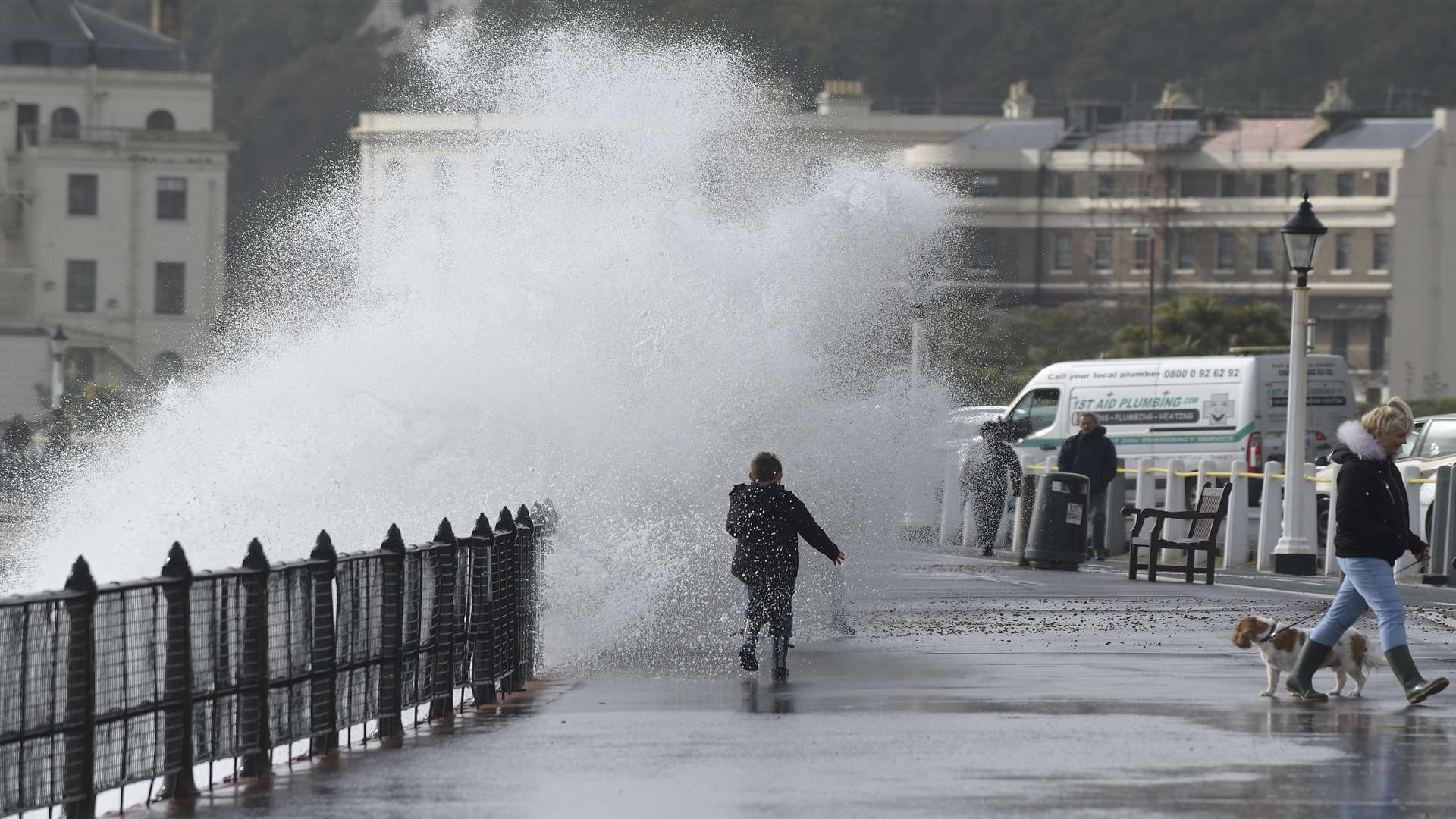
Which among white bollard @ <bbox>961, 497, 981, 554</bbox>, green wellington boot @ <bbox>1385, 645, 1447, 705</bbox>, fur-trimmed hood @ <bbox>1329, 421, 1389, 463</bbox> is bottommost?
white bollard @ <bbox>961, 497, 981, 554</bbox>

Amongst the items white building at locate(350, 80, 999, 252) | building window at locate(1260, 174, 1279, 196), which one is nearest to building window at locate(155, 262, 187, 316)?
white building at locate(350, 80, 999, 252)

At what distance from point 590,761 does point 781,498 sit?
158 inches

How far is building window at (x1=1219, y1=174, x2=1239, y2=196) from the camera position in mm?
123312

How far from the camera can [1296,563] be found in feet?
87.1

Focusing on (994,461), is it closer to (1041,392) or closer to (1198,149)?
(1041,392)

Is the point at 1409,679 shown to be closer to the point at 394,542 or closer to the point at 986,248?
the point at 394,542

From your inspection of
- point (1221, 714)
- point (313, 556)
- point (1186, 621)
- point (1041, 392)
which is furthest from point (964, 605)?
point (1041, 392)

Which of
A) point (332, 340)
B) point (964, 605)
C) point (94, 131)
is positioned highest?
point (94, 131)

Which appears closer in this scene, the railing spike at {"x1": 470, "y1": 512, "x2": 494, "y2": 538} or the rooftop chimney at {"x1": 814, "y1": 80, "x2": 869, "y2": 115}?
the railing spike at {"x1": 470, "y1": 512, "x2": 494, "y2": 538}

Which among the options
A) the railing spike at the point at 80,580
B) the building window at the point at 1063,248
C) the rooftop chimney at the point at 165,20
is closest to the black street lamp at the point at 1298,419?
the railing spike at the point at 80,580

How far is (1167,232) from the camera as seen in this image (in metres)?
124

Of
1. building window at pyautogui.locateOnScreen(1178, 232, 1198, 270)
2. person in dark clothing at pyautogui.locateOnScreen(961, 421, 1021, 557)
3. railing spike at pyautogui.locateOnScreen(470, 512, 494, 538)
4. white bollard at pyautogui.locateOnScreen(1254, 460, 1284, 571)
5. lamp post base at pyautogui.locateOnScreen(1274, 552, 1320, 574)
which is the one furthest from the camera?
building window at pyautogui.locateOnScreen(1178, 232, 1198, 270)

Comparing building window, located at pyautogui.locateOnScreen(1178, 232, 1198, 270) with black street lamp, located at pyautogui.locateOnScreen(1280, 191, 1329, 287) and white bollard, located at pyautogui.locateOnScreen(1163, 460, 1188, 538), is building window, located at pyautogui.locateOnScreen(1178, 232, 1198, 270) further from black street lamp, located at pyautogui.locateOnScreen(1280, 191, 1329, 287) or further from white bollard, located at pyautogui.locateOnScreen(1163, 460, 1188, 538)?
black street lamp, located at pyautogui.locateOnScreen(1280, 191, 1329, 287)

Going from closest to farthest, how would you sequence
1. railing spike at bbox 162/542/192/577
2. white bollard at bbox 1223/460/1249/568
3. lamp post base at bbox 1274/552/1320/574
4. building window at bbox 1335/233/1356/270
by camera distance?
railing spike at bbox 162/542/192/577, lamp post base at bbox 1274/552/1320/574, white bollard at bbox 1223/460/1249/568, building window at bbox 1335/233/1356/270
